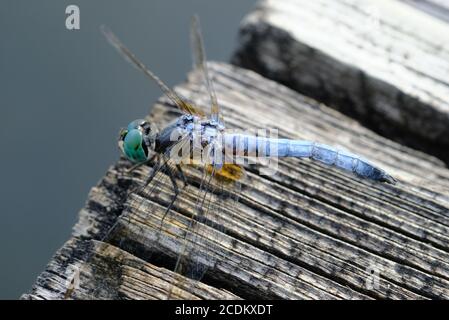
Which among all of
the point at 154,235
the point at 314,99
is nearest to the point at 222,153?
the point at 314,99

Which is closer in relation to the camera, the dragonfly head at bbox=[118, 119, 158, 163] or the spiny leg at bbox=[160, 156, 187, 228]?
the spiny leg at bbox=[160, 156, 187, 228]

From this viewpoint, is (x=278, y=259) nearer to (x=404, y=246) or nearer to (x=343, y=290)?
(x=343, y=290)

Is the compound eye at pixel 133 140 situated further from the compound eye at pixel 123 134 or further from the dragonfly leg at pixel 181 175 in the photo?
the dragonfly leg at pixel 181 175

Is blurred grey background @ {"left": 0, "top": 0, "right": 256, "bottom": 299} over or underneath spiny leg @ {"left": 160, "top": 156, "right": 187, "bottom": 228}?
over

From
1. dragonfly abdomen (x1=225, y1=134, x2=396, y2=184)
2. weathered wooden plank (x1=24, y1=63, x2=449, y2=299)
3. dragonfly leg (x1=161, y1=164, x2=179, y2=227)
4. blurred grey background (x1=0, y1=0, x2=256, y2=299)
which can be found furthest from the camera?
blurred grey background (x1=0, y1=0, x2=256, y2=299)

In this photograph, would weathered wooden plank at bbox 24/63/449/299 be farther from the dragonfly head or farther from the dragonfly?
the dragonfly head

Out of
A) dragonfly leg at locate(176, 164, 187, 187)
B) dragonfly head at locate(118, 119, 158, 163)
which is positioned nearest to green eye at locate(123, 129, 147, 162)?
dragonfly head at locate(118, 119, 158, 163)

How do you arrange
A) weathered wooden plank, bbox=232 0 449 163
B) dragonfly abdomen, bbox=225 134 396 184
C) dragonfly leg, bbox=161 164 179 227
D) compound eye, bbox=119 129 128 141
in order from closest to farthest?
dragonfly leg, bbox=161 164 179 227, dragonfly abdomen, bbox=225 134 396 184, weathered wooden plank, bbox=232 0 449 163, compound eye, bbox=119 129 128 141
